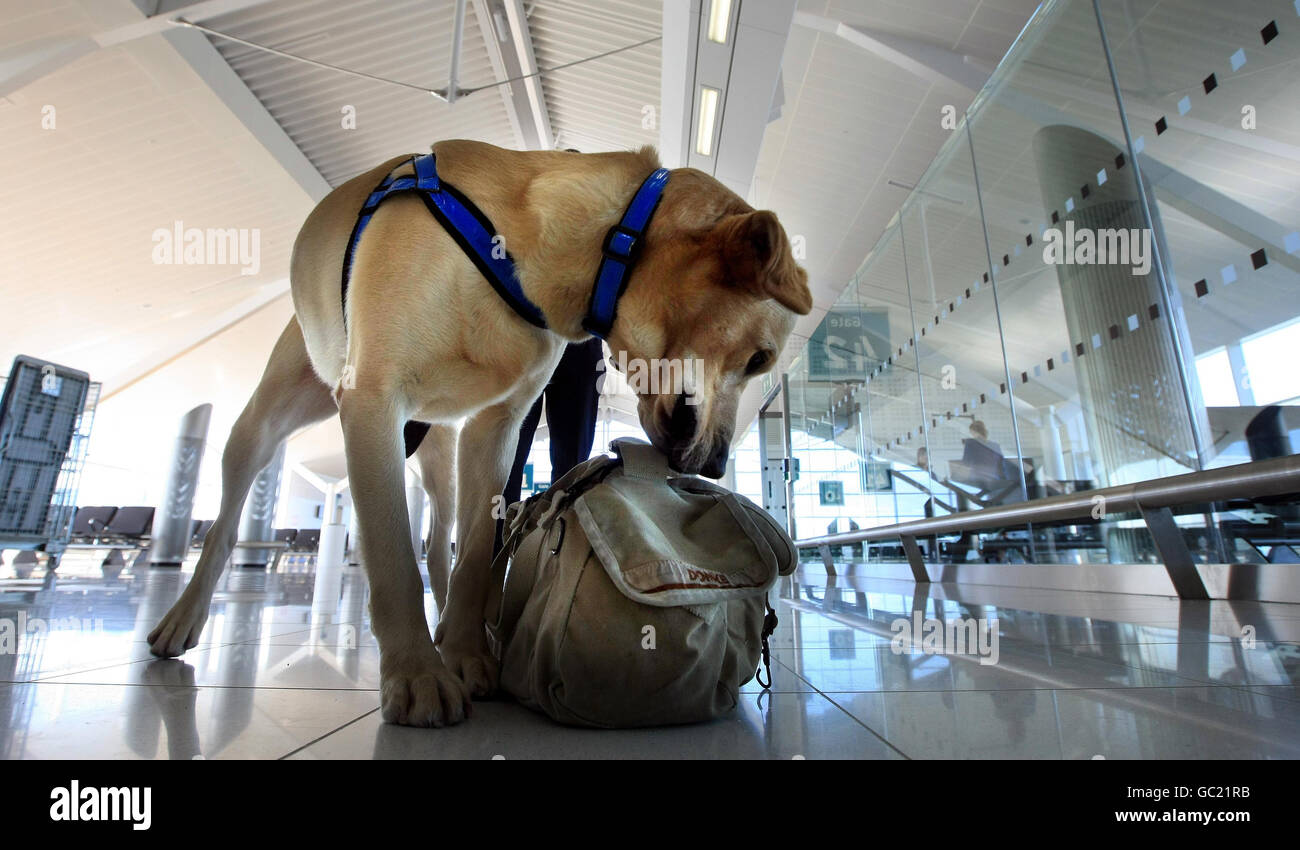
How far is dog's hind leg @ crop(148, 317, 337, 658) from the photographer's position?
6.47 feet

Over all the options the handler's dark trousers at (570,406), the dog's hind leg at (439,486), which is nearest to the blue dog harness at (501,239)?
the dog's hind leg at (439,486)

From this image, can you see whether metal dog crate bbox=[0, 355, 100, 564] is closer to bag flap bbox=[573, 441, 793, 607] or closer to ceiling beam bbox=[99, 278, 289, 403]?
bag flap bbox=[573, 441, 793, 607]

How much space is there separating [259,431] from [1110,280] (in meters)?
5.02

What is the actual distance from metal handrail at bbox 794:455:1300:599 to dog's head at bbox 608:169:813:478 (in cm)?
213

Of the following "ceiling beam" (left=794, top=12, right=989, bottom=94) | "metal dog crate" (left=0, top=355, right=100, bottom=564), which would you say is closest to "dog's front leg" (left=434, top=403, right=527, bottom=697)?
"metal dog crate" (left=0, top=355, right=100, bottom=564)

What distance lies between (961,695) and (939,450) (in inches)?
244

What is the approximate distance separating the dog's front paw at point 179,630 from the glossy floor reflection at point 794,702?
0.21ft

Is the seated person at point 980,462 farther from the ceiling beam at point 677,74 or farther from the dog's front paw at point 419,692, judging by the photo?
the dog's front paw at point 419,692

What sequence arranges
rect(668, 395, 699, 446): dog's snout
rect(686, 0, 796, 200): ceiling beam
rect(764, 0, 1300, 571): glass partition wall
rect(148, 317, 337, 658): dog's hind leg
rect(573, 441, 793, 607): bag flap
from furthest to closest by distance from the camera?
rect(686, 0, 796, 200): ceiling beam → rect(764, 0, 1300, 571): glass partition wall → rect(148, 317, 337, 658): dog's hind leg → rect(668, 395, 699, 446): dog's snout → rect(573, 441, 793, 607): bag flap

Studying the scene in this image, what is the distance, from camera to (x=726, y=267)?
5.30ft

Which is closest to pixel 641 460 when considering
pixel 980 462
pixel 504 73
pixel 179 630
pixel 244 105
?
pixel 179 630

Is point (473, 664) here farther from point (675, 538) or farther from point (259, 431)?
point (259, 431)

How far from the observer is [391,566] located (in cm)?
134
